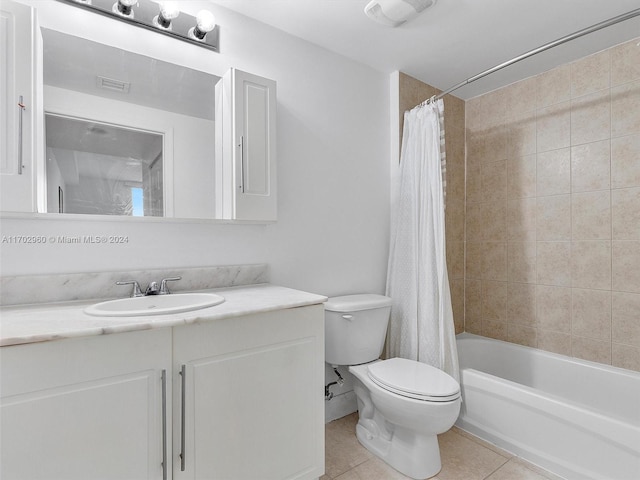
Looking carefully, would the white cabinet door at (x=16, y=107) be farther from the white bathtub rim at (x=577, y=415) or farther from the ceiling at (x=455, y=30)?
the white bathtub rim at (x=577, y=415)

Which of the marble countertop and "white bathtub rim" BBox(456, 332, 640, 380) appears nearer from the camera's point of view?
the marble countertop

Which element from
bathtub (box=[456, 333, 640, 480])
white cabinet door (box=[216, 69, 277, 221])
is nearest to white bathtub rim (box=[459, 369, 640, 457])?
bathtub (box=[456, 333, 640, 480])

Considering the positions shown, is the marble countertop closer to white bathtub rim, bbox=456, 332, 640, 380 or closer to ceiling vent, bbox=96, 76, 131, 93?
ceiling vent, bbox=96, 76, 131, 93

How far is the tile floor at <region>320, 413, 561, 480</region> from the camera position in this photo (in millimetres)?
1585

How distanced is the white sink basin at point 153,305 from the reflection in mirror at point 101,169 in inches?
14.7

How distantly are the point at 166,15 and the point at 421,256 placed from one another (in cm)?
180

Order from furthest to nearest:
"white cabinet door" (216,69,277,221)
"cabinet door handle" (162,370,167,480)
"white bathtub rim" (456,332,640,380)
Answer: "white bathtub rim" (456,332,640,380)
"white cabinet door" (216,69,277,221)
"cabinet door handle" (162,370,167,480)

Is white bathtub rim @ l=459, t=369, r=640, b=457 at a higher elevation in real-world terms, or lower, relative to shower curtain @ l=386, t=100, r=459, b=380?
lower

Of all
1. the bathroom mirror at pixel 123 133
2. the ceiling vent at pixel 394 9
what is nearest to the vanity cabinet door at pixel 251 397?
the bathroom mirror at pixel 123 133

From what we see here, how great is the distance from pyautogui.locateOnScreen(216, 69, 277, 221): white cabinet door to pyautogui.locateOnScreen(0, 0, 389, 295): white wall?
0.48 feet

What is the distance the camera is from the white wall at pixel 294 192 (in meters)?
1.36

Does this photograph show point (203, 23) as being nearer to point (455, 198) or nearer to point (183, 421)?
point (183, 421)

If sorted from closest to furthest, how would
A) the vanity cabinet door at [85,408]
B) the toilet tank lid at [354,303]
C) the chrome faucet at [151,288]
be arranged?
the vanity cabinet door at [85,408], the chrome faucet at [151,288], the toilet tank lid at [354,303]

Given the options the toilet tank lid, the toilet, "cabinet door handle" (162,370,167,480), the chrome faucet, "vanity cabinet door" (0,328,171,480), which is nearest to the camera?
"vanity cabinet door" (0,328,171,480)
